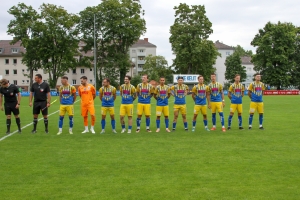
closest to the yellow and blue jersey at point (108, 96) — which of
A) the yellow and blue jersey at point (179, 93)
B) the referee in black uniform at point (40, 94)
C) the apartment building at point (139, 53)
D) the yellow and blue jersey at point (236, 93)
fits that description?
the referee in black uniform at point (40, 94)

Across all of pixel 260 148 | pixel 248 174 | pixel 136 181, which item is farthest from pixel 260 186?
pixel 260 148

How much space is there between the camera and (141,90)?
13.1 meters

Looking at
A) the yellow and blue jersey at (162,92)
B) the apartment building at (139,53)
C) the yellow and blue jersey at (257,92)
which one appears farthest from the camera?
the apartment building at (139,53)

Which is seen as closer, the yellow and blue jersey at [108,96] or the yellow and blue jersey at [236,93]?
the yellow and blue jersey at [108,96]

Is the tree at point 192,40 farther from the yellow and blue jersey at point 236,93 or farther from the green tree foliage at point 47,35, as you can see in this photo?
the yellow and blue jersey at point 236,93

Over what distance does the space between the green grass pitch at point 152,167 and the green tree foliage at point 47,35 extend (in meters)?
49.5

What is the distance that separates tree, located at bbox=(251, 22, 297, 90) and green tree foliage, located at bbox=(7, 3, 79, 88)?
34.6 m

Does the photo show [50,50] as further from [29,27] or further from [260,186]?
[260,186]

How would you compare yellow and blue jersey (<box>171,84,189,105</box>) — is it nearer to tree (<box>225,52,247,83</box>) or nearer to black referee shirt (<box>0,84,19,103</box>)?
black referee shirt (<box>0,84,19,103</box>)

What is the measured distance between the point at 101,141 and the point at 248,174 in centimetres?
540

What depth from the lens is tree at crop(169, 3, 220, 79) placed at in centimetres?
6288

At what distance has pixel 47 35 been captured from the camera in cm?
5781

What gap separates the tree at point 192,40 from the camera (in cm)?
6288

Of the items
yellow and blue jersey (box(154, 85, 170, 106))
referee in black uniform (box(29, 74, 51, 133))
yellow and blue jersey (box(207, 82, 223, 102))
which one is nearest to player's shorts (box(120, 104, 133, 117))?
yellow and blue jersey (box(154, 85, 170, 106))
